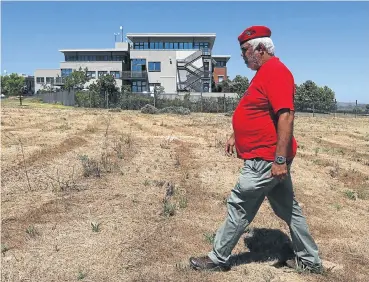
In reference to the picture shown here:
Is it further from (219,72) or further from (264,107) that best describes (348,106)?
(264,107)

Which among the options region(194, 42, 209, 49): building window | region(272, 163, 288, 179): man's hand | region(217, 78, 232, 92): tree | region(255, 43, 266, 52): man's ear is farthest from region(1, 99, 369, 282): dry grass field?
region(194, 42, 209, 49): building window

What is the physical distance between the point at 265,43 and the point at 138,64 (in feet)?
190

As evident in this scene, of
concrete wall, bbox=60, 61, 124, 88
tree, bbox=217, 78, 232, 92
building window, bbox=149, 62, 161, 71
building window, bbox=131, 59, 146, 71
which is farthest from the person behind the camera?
concrete wall, bbox=60, 61, 124, 88

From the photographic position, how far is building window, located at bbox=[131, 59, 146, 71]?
59.8 meters

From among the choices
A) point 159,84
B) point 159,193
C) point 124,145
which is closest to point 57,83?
point 159,84

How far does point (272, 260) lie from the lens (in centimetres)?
387

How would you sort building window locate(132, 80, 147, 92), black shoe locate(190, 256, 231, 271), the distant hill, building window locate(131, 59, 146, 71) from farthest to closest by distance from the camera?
building window locate(132, 80, 147, 92)
building window locate(131, 59, 146, 71)
the distant hill
black shoe locate(190, 256, 231, 271)

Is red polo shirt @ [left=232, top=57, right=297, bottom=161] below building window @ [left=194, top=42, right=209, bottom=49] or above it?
below

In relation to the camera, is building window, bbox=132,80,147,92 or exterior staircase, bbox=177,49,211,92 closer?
exterior staircase, bbox=177,49,211,92

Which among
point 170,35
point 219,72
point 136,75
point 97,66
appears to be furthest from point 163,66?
point 219,72

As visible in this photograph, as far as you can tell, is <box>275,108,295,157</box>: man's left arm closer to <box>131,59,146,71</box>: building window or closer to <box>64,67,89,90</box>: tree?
<box>131,59,146,71</box>: building window

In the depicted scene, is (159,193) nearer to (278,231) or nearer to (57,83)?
(278,231)

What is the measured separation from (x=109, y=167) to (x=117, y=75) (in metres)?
58.4

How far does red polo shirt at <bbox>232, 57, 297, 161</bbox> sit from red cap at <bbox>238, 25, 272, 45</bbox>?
0.20 m
